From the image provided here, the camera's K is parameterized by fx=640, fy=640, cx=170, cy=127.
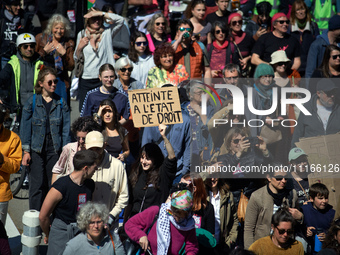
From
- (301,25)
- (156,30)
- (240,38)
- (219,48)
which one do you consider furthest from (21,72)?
(301,25)

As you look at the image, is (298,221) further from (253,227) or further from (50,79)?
(50,79)

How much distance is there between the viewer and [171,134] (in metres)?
8.14

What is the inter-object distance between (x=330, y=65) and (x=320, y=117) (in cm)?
122

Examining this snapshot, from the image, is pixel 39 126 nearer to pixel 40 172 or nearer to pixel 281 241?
pixel 40 172

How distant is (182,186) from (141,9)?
603cm

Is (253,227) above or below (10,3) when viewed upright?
below

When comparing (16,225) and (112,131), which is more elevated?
(112,131)

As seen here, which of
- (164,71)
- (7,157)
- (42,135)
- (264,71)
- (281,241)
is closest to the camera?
(281,241)

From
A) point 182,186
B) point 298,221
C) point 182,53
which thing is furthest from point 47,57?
point 298,221

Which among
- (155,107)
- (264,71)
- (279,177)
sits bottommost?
(279,177)

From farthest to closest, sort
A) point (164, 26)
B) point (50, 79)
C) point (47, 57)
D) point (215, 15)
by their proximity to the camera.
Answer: point (215, 15)
point (164, 26)
point (47, 57)
point (50, 79)

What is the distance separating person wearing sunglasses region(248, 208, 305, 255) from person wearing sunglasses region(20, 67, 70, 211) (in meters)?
2.93

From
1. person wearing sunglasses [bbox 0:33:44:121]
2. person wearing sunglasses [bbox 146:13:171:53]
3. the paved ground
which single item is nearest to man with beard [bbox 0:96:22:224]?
the paved ground

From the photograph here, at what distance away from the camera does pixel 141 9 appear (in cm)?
1188
